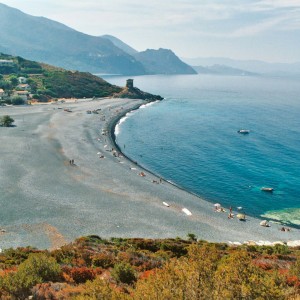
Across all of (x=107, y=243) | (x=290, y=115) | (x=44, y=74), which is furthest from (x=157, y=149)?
(x=44, y=74)

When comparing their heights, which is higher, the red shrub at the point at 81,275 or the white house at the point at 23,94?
the white house at the point at 23,94

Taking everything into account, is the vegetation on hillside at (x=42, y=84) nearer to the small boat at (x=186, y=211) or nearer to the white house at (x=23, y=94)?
the white house at (x=23, y=94)

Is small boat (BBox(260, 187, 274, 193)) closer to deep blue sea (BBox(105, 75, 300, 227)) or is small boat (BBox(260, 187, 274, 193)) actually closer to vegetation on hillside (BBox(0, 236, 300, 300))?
deep blue sea (BBox(105, 75, 300, 227))

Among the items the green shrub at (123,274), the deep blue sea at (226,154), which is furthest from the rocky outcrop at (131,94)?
the green shrub at (123,274)

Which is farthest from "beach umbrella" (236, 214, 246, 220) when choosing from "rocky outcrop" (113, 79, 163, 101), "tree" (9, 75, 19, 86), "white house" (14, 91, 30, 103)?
"rocky outcrop" (113, 79, 163, 101)

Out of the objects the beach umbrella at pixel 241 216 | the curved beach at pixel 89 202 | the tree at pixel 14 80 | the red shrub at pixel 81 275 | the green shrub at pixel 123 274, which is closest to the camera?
the green shrub at pixel 123 274

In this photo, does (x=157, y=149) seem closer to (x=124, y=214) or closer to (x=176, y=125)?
(x=176, y=125)
